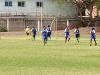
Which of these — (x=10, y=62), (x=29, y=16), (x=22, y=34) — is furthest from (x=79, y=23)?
(x=10, y=62)

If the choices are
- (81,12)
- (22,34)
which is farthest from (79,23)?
(22,34)

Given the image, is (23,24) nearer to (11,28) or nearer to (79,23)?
(11,28)

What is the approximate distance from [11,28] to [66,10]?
12.3 meters

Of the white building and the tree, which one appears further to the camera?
the white building

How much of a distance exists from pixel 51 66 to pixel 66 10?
68.3m

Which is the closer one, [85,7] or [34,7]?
[85,7]

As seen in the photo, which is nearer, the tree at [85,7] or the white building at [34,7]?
the tree at [85,7]

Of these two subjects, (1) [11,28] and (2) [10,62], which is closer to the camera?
(2) [10,62]

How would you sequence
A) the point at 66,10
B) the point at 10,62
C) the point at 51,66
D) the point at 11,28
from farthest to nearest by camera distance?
the point at 66,10 → the point at 11,28 → the point at 10,62 → the point at 51,66

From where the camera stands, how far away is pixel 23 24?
8475 cm

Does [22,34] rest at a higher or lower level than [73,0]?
lower

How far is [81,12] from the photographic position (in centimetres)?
8869

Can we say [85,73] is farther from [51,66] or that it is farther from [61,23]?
[61,23]

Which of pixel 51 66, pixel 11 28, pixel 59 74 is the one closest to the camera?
pixel 59 74
